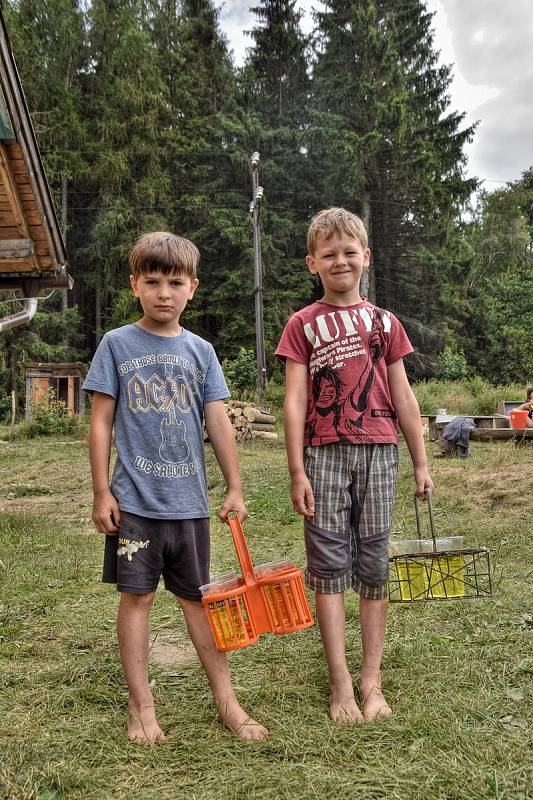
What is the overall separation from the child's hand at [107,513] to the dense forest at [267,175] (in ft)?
80.3

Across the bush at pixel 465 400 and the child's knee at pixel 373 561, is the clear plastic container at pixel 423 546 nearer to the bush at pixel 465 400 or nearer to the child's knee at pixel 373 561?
the child's knee at pixel 373 561

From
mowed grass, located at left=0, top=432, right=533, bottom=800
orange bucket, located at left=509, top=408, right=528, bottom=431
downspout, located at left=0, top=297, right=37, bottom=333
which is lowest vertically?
mowed grass, located at left=0, top=432, right=533, bottom=800

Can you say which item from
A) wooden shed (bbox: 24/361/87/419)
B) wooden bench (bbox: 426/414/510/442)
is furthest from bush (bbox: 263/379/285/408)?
wooden bench (bbox: 426/414/510/442)

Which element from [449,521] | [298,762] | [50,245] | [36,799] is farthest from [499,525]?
[50,245]

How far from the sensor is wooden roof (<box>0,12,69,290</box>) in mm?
6297

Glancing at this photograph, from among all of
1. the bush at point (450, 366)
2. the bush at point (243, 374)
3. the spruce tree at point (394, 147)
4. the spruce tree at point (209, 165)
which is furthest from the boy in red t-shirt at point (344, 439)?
the spruce tree at point (394, 147)

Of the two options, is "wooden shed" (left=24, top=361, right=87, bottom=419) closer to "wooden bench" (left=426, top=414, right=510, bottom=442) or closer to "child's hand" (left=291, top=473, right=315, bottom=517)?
"wooden bench" (left=426, top=414, right=510, bottom=442)

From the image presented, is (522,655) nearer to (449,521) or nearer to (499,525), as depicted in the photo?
(499,525)

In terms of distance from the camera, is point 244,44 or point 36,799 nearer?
point 36,799

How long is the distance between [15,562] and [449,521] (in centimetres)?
344

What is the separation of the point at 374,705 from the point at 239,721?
465mm

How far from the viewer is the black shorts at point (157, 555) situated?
2207 millimetres

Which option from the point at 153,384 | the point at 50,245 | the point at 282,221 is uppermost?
the point at 282,221

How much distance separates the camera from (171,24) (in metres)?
33.3
